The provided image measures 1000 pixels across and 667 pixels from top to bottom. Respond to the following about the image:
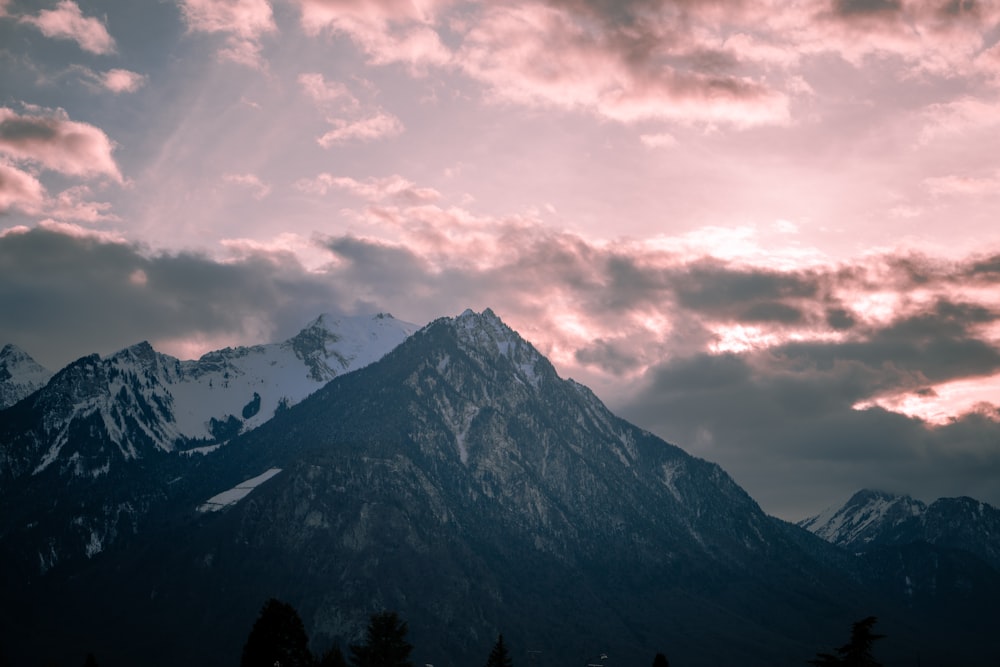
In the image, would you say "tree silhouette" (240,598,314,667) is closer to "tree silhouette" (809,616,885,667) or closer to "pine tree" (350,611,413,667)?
"pine tree" (350,611,413,667)

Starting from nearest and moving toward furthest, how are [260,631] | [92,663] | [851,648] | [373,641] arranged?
[851,648] < [260,631] < [373,641] < [92,663]

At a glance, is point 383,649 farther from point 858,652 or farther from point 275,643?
point 858,652

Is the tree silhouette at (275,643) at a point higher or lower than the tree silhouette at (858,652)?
higher

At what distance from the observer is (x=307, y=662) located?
146 m

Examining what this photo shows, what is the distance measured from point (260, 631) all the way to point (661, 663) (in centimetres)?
5206

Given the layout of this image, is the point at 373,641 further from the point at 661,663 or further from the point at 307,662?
the point at 661,663

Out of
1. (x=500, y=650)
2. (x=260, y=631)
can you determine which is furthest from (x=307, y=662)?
(x=500, y=650)

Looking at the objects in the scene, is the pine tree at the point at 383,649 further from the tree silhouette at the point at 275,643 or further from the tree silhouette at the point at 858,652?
the tree silhouette at the point at 858,652

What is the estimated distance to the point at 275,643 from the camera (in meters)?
143

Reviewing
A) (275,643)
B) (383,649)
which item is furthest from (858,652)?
(275,643)

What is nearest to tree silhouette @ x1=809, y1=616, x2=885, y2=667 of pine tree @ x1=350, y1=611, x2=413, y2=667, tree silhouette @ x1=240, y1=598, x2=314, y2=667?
pine tree @ x1=350, y1=611, x2=413, y2=667

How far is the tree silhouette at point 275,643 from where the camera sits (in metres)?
142

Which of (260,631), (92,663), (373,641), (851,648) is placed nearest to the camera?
(851,648)

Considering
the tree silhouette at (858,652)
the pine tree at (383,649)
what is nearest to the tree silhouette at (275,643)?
the pine tree at (383,649)
